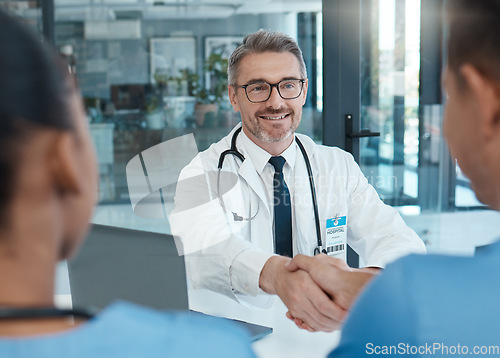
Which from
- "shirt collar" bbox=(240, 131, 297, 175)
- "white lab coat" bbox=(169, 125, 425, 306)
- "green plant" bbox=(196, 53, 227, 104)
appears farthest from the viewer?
"green plant" bbox=(196, 53, 227, 104)

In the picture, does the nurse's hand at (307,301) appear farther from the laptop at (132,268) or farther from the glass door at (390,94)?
the glass door at (390,94)

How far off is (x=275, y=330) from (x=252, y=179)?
63cm

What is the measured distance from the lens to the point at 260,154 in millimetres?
1834

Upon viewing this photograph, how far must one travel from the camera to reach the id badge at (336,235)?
1.76 m

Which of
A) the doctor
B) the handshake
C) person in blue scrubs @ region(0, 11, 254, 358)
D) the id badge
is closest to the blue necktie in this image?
the doctor

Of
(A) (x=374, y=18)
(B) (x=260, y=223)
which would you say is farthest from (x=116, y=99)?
(B) (x=260, y=223)

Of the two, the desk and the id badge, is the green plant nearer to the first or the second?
the id badge

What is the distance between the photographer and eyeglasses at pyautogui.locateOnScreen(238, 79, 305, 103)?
1.90 m

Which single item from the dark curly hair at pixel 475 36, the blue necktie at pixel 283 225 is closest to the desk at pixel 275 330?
the blue necktie at pixel 283 225

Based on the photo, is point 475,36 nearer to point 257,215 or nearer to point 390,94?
point 257,215

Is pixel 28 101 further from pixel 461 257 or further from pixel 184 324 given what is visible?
pixel 461 257

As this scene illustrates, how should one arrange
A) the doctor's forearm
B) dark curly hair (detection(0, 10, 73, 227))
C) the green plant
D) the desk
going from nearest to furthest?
dark curly hair (detection(0, 10, 73, 227)) → the desk → the doctor's forearm → the green plant

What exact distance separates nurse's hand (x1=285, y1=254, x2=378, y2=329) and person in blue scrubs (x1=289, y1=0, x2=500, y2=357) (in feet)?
1.78

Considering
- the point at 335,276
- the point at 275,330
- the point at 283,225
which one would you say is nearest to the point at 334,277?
the point at 335,276
